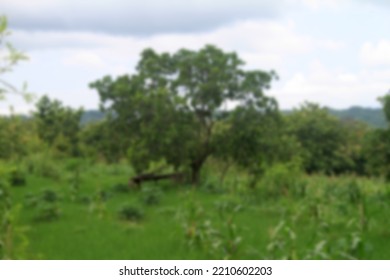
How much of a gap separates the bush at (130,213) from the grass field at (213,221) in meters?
0.02

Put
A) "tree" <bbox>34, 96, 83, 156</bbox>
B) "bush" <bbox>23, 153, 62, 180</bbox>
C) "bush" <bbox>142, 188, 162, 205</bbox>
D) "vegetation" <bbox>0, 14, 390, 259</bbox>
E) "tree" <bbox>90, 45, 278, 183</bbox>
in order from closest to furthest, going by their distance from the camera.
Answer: "vegetation" <bbox>0, 14, 390, 259</bbox>, "bush" <bbox>142, 188, 162, 205</bbox>, "tree" <bbox>90, 45, 278, 183</bbox>, "bush" <bbox>23, 153, 62, 180</bbox>, "tree" <bbox>34, 96, 83, 156</bbox>

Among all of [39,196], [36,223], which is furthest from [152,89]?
[36,223]

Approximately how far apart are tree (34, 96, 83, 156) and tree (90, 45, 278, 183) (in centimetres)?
645

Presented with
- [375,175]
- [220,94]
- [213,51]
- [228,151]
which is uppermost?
[213,51]

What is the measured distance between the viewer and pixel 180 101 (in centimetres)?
1262

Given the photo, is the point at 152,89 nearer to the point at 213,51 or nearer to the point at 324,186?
the point at 213,51

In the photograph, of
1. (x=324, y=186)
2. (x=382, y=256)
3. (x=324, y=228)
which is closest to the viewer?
(x=382, y=256)

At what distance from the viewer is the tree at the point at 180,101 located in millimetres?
12633

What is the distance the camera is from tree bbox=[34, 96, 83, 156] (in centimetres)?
1964

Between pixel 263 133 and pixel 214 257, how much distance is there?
688 cm

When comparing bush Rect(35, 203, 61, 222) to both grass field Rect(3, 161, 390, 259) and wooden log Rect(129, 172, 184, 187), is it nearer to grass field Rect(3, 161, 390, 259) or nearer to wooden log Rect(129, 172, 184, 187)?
grass field Rect(3, 161, 390, 259)

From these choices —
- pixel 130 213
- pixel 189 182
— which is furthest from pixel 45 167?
pixel 130 213

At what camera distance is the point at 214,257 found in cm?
648

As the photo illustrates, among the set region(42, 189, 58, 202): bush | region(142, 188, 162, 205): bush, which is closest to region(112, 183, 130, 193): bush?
region(142, 188, 162, 205): bush
